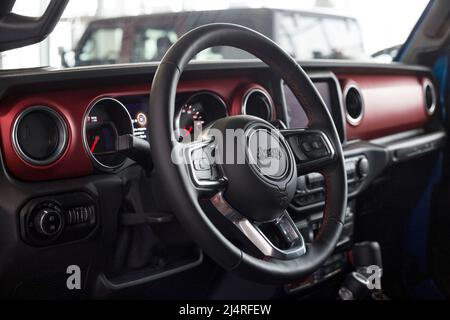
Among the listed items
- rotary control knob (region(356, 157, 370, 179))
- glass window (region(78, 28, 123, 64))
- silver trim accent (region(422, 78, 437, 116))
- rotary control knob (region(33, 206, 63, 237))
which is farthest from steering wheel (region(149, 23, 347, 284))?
silver trim accent (region(422, 78, 437, 116))

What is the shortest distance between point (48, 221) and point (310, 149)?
625 millimetres

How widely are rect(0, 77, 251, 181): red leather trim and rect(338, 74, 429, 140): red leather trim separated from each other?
96 centimetres

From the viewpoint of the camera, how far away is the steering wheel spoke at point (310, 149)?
1243 mm

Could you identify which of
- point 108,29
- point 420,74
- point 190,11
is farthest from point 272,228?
point 108,29

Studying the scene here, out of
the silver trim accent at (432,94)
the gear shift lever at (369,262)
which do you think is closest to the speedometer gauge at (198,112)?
the gear shift lever at (369,262)

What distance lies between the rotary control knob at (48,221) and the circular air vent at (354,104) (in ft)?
3.67

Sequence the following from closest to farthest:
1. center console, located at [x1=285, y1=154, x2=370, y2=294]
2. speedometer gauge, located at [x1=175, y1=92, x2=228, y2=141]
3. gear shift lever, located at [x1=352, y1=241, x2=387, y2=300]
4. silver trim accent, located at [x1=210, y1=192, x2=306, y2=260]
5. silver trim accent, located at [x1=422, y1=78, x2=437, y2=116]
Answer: silver trim accent, located at [x1=210, y1=192, x2=306, y2=260]
speedometer gauge, located at [x1=175, y1=92, x2=228, y2=141]
center console, located at [x1=285, y1=154, x2=370, y2=294]
gear shift lever, located at [x1=352, y1=241, x2=387, y2=300]
silver trim accent, located at [x1=422, y1=78, x2=437, y2=116]

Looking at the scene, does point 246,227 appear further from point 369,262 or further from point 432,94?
point 432,94

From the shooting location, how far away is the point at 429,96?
2357mm

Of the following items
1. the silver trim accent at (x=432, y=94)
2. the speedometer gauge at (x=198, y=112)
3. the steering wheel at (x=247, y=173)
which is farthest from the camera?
the silver trim accent at (x=432, y=94)

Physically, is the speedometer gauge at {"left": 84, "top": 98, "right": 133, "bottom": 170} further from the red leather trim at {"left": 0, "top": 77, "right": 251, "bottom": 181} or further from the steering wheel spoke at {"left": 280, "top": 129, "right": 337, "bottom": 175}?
the steering wheel spoke at {"left": 280, "top": 129, "right": 337, "bottom": 175}

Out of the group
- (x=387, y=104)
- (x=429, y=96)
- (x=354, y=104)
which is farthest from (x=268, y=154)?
(x=429, y=96)

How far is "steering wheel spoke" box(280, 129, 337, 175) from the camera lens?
1.24 m

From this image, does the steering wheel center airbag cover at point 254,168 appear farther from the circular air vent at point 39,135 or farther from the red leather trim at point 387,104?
the red leather trim at point 387,104
